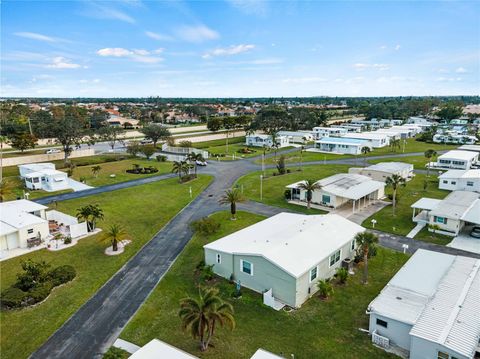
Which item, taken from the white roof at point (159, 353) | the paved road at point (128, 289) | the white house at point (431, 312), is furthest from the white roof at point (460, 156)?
the white roof at point (159, 353)

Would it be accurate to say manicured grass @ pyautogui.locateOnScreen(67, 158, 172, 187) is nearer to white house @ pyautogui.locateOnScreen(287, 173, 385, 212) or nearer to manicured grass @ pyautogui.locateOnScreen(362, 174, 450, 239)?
white house @ pyautogui.locateOnScreen(287, 173, 385, 212)

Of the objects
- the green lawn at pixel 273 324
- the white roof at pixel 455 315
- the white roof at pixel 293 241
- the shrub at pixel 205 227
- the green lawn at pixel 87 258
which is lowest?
the green lawn at pixel 273 324

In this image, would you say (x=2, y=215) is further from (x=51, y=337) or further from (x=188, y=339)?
(x=188, y=339)

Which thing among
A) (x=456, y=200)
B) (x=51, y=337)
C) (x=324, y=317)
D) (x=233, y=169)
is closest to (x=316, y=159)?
(x=233, y=169)

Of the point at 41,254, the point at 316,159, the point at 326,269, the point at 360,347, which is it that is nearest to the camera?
the point at 360,347

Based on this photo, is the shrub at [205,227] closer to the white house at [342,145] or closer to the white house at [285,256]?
the white house at [285,256]

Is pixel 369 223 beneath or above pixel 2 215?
beneath

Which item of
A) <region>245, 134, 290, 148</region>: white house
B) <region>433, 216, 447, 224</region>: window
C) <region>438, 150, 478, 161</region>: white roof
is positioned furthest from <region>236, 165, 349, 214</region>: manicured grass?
<region>245, 134, 290, 148</region>: white house
